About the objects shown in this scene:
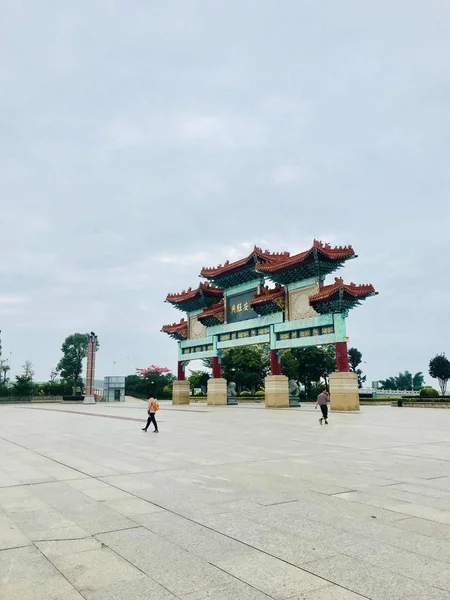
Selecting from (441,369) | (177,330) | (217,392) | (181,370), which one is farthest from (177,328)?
(441,369)

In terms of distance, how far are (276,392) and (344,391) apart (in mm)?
6317

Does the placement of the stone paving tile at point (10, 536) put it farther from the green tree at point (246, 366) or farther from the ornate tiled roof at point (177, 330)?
the green tree at point (246, 366)

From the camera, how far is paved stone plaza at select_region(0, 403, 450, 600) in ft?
10.7

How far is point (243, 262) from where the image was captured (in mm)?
34531

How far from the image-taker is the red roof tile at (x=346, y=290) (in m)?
27.2

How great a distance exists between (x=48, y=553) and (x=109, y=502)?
1.77 metres

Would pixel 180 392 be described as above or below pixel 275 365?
below

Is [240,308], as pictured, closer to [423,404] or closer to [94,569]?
[423,404]

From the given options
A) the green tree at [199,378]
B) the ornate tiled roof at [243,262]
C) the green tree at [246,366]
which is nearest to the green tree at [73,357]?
the green tree at [199,378]

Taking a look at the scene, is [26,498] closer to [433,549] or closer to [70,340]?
[433,549]

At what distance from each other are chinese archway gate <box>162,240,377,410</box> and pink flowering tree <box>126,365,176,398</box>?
2552cm

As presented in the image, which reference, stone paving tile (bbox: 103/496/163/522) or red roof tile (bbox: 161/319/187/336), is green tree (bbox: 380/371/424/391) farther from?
stone paving tile (bbox: 103/496/163/522)

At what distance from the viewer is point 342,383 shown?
87.4 ft

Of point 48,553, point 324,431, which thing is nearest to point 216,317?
point 324,431
